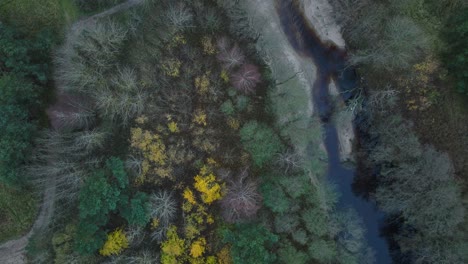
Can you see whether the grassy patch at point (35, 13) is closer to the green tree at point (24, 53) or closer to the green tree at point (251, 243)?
the green tree at point (24, 53)

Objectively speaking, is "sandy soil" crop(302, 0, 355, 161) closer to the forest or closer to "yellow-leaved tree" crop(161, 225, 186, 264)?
the forest

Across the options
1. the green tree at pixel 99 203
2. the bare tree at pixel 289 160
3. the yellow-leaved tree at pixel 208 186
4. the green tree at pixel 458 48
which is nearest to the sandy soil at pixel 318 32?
the bare tree at pixel 289 160

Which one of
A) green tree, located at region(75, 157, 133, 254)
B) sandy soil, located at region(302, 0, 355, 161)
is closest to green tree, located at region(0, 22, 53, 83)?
green tree, located at region(75, 157, 133, 254)

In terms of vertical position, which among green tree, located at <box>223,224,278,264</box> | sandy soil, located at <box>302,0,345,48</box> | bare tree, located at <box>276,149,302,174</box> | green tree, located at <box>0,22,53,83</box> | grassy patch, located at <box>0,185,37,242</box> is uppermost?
green tree, located at <box>0,22,53,83</box>

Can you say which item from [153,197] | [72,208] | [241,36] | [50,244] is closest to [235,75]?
[241,36]

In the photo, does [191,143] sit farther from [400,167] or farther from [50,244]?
[400,167]

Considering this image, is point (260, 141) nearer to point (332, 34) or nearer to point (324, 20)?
point (332, 34)

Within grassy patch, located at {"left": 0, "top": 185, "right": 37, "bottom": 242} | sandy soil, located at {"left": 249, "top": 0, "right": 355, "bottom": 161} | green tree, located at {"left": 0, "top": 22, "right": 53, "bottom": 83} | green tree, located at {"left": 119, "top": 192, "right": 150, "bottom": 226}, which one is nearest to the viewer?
green tree, located at {"left": 0, "top": 22, "right": 53, "bottom": 83}
